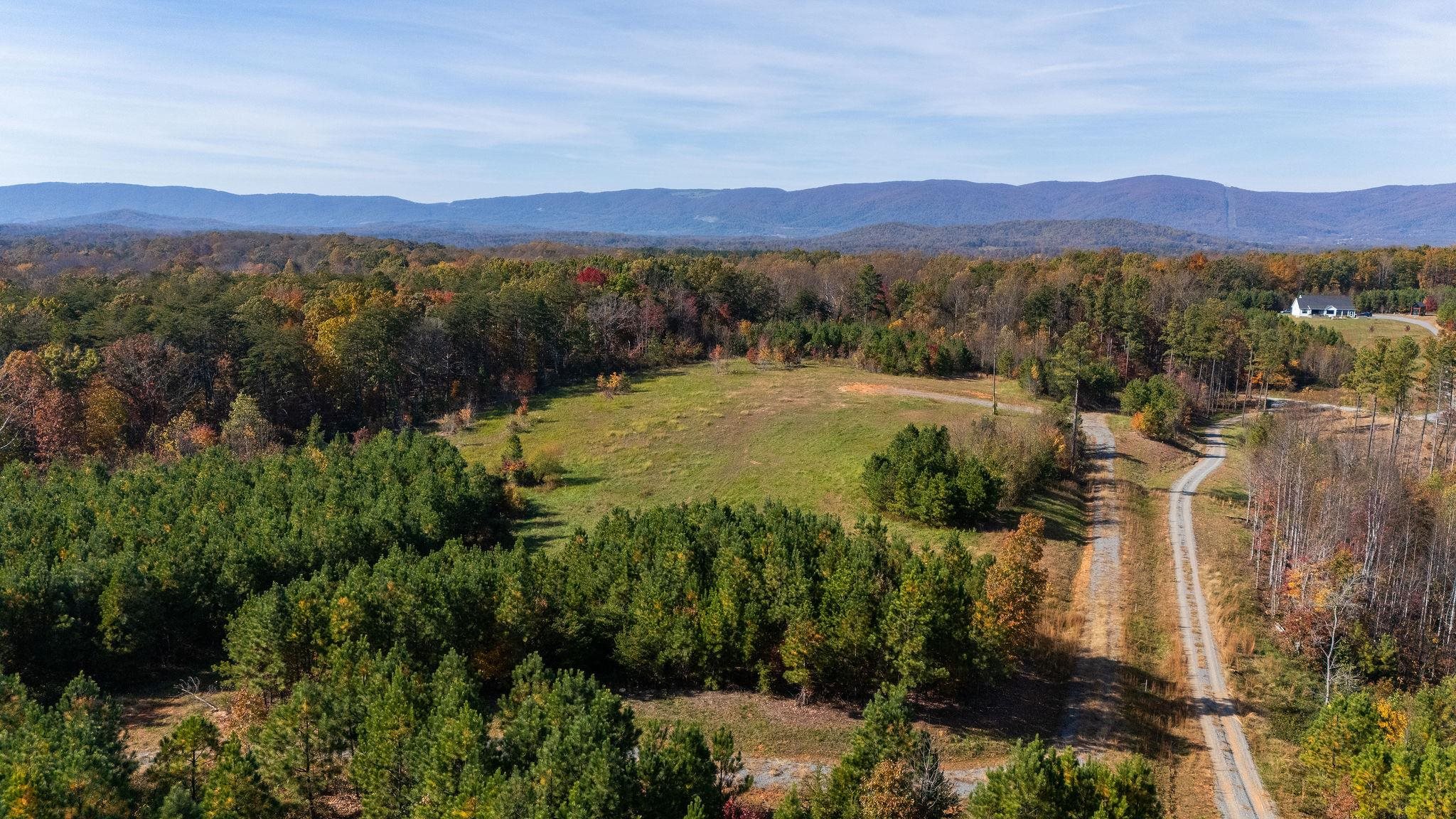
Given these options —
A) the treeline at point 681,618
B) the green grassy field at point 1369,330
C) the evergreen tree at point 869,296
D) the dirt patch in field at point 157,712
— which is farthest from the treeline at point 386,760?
the green grassy field at point 1369,330

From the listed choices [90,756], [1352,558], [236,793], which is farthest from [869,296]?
[90,756]

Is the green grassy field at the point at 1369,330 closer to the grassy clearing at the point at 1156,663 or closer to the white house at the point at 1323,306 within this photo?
the white house at the point at 1323,306

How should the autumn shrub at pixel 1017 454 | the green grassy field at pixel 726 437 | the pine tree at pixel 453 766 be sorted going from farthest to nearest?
the green grassy field at pixel 726 437 → the autumn shrub at pixel 1017 454 → the pine tree at pixel 453 766

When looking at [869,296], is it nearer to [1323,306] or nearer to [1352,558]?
[1323,306]

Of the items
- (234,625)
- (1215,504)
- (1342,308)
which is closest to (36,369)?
(234,625)

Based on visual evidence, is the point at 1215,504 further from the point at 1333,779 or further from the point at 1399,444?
the point at 1333,779

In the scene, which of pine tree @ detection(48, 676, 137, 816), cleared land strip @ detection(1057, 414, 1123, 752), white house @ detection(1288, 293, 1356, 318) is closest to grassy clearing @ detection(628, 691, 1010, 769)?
cleared land strip @ detection(1057, 414, 1123, 752)
